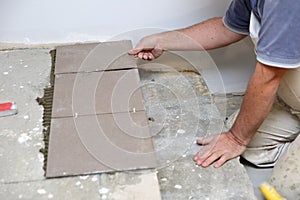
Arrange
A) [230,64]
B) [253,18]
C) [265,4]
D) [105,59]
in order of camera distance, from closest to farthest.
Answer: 1. [265,4]
2. [253,18]
3. [105,59]
4. [230,64]

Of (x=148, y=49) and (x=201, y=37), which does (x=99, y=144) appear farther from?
(x=201, y=37)

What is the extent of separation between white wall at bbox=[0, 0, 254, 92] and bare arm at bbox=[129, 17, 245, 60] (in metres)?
0.17

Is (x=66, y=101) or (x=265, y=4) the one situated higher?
(x=265, y=4)

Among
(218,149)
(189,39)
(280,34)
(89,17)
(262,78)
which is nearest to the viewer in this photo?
(280,34)

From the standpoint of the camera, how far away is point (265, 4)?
1.22 meters

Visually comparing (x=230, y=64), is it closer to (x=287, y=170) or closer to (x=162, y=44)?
(x=162, y=44)

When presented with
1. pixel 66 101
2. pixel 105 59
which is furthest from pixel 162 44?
pixel 66 101

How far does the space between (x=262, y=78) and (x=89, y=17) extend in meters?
0.84

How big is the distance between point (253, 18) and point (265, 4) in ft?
0.73

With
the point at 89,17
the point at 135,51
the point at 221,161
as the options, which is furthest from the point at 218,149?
the point at 89,17

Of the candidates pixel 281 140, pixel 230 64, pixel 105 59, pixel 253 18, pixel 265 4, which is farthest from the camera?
pixel 230 64

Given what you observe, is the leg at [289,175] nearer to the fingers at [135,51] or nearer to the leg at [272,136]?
the leg at [272,136]

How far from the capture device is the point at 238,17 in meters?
1.60

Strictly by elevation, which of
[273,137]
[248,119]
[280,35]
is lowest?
[273,137]
